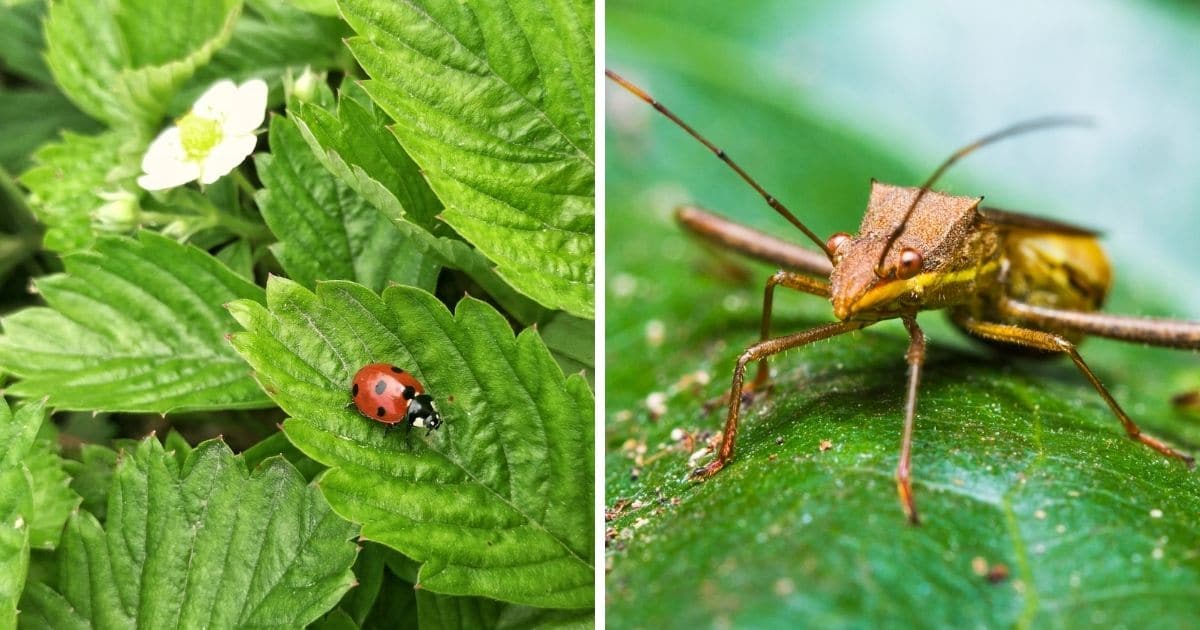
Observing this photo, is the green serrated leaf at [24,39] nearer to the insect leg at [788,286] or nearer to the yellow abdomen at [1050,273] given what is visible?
the insect leg at [788,286]

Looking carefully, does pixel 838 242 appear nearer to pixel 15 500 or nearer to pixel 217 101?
pixel 217 101

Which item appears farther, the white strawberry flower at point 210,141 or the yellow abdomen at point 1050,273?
the yellow abdomen at point 1050,273

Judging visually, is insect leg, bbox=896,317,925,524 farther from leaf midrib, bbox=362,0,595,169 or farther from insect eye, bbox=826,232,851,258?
leaf midrib, bbox=362,0,595,169

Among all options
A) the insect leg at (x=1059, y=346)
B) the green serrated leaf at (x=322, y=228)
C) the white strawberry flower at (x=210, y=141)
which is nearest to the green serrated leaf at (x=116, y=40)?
the white strawberry flower at (x=210, y=141)

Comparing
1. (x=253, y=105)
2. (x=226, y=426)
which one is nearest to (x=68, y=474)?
(x=226, y=426)

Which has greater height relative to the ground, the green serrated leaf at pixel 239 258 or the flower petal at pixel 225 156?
the flower petal at pixel 225 156

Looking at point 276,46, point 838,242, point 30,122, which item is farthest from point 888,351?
point 30,122

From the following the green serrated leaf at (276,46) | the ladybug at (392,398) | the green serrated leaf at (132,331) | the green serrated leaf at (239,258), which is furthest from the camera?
the green serrated leaf at (276,46)
